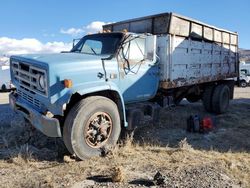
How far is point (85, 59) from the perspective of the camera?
19.4 ft

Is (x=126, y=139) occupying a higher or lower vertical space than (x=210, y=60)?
lower

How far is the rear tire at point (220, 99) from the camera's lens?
10.3 m

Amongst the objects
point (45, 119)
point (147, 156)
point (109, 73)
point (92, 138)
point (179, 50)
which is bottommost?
point (147, 156)

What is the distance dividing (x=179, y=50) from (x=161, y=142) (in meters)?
2.49

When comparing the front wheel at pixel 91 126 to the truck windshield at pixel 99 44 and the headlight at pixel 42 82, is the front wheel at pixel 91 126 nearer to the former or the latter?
the headlight at pixel 42 82

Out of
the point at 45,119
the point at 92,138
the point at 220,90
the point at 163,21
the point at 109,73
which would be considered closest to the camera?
the point at 45,119

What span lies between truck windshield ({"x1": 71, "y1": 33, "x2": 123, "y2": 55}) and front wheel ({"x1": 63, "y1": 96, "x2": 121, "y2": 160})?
52.9 inches

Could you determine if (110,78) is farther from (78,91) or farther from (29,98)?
(29,98)

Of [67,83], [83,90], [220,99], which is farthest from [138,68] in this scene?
[220,99]

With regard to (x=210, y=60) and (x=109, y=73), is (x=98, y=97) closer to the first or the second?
(x=109, y=73)

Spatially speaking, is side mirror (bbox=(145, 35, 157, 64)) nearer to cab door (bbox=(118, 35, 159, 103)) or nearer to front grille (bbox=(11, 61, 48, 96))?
cab door (bbox=(118, 35, 159, 103))

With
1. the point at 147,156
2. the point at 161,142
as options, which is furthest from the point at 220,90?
the point at 147,156

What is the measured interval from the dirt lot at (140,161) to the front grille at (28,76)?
1119 mm

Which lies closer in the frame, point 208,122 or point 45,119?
point 45,119
